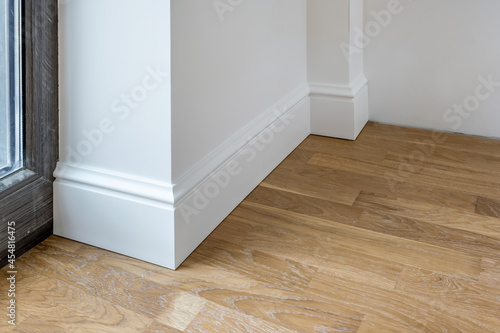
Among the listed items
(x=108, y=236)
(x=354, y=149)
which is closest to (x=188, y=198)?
(x=108, y=236)

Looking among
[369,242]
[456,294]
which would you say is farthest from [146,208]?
[456,294]

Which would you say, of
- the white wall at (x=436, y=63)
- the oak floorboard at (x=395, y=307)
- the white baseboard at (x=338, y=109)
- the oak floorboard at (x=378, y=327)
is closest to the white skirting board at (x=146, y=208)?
→ the oak floorboard at (x=395, y=307)

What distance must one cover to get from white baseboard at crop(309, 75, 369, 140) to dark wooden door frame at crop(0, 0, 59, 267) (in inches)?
38.5

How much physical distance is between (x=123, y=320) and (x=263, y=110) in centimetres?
79

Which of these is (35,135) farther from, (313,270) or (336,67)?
(336,67)

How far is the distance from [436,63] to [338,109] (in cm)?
38

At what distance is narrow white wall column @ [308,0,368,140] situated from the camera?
1870 millimetres

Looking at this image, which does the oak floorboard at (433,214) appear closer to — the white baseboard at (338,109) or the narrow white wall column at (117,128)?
the white baseboard at (338,109)

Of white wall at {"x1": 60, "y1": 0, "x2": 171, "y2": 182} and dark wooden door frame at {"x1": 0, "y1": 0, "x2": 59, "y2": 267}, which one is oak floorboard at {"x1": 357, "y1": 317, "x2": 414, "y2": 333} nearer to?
white wall at {"x1": 60, "y1": 0, "x2": 171, "y2": 182}

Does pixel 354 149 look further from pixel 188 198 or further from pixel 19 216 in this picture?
pixel 19 216

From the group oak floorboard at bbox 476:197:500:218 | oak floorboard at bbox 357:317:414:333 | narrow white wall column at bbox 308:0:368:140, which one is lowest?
oak floorboard at bbox 357:317:414:333

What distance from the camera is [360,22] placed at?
1.97 m

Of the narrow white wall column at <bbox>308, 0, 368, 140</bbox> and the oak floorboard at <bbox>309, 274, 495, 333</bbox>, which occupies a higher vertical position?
the narrow white wall column at <bbox>308, 0, 368, 140</bbox>

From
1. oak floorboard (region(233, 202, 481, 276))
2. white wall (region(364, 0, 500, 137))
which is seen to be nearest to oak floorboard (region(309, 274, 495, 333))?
oak floorboard (region(233, 202, 481, 276))
